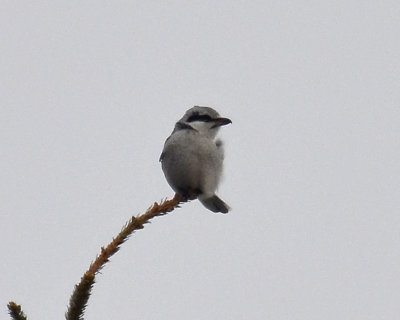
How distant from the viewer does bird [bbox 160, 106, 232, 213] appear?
5852mm

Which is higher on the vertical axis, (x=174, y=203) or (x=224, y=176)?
(x=224, y=176)

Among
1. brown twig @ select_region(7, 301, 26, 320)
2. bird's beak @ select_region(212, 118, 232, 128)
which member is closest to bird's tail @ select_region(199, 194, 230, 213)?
bird's beak @ select_region(212, 118, 232, 128)

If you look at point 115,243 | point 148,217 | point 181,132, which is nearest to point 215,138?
point 181,132

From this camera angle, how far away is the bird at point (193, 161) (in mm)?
5852

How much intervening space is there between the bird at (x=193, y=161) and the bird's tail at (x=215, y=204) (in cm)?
3

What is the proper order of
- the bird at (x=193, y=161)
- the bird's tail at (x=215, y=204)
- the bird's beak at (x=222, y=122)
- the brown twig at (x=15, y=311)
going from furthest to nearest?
the bird's beak at (x=222, y=122) → the bird's tail at (x=215, y=204) → the bird at (x=193, y=161) → the brown twig at (x=15, y=311)

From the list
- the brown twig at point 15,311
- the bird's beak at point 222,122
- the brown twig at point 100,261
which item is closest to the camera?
the brown twig at point 15,311

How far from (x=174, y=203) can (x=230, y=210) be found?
2.28 m

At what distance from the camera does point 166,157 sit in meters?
5.96

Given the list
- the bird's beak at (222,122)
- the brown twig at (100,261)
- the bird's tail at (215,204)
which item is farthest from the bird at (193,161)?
the brown twig at (100,261)

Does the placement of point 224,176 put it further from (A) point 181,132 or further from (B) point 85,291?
(B) point 85,291

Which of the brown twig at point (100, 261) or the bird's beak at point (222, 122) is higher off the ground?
the bird's beak at point (222, 122)

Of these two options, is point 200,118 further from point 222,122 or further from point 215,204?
point 215,204

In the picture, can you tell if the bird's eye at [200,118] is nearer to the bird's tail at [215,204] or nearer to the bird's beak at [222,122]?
the bird's beak at [222,122]
